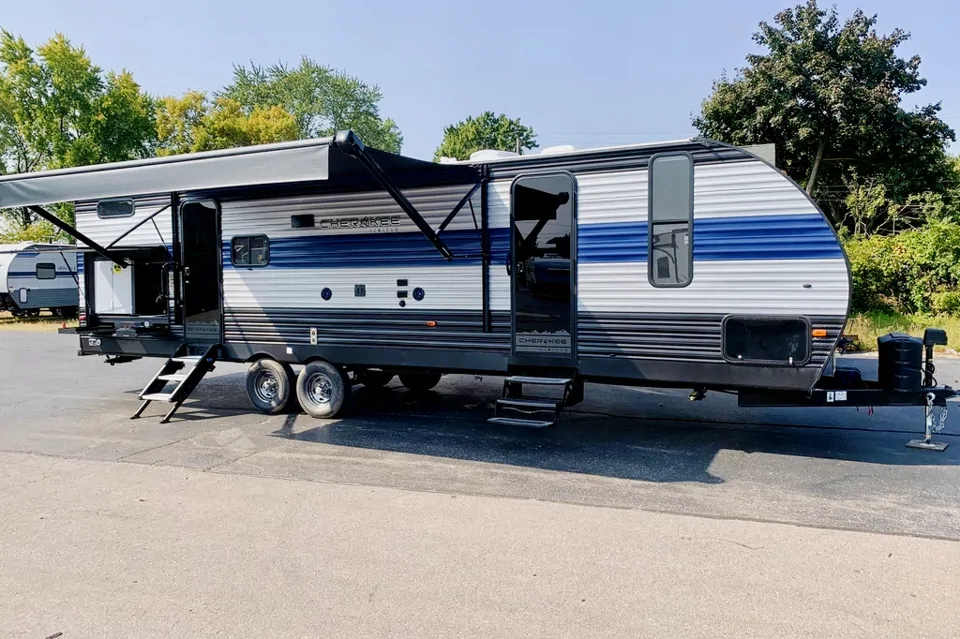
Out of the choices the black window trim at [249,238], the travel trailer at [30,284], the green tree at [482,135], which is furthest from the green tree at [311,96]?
the black window trim at [249,238]

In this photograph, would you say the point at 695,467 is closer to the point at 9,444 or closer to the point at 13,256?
the point at 9,444

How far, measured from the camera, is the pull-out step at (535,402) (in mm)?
6852

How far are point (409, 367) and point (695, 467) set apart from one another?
3207 mm

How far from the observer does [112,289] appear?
965 cm

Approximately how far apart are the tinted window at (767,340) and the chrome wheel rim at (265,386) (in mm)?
5390

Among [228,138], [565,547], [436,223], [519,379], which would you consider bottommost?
[565,547]

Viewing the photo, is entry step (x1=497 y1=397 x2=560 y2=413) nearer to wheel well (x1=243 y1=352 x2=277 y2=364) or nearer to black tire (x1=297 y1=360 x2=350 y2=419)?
black tire (x1=297 y1=360 x2=350 y2=419)

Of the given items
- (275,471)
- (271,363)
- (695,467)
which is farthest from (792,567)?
(271,363)

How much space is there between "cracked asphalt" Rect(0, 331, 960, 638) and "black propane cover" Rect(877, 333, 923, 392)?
2.25ft

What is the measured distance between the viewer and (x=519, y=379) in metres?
7.10

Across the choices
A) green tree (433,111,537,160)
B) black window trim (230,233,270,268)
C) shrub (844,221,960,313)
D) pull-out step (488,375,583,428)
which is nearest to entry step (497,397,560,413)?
pull-out step (488,375,583,428)

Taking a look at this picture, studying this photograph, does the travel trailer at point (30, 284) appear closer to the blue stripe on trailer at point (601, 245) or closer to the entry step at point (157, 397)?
the entry step at point (157, 397)

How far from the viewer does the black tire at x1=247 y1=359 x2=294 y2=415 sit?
28.3 feet

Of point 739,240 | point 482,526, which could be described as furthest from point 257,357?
point 739,240
